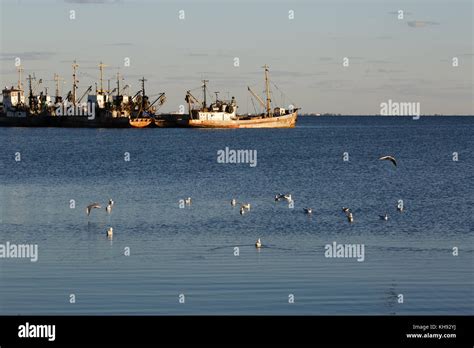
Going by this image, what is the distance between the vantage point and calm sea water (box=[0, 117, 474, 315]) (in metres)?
27.5

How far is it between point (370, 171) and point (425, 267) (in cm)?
5274

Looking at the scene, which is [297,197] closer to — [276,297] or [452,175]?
[452,175]

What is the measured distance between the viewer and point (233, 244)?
3791 cm

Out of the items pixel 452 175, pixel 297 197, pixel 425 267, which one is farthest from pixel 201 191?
pixel 425 267

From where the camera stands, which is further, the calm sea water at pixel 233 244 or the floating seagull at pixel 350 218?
the floating seagull at pixel 350 218

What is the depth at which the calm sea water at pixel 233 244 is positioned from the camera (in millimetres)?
27484

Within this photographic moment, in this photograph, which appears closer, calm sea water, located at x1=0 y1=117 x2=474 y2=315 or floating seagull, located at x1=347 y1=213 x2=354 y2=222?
calm sea water, located at x1=0 y1=117 x2=474 y2=315

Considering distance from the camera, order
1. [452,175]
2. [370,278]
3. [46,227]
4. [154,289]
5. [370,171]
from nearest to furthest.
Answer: [154,289] → [370,278] → [46,227] → [452,175] → [370,171]

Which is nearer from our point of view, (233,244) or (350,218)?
(233,244)

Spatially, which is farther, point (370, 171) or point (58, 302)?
point (370, 171)
